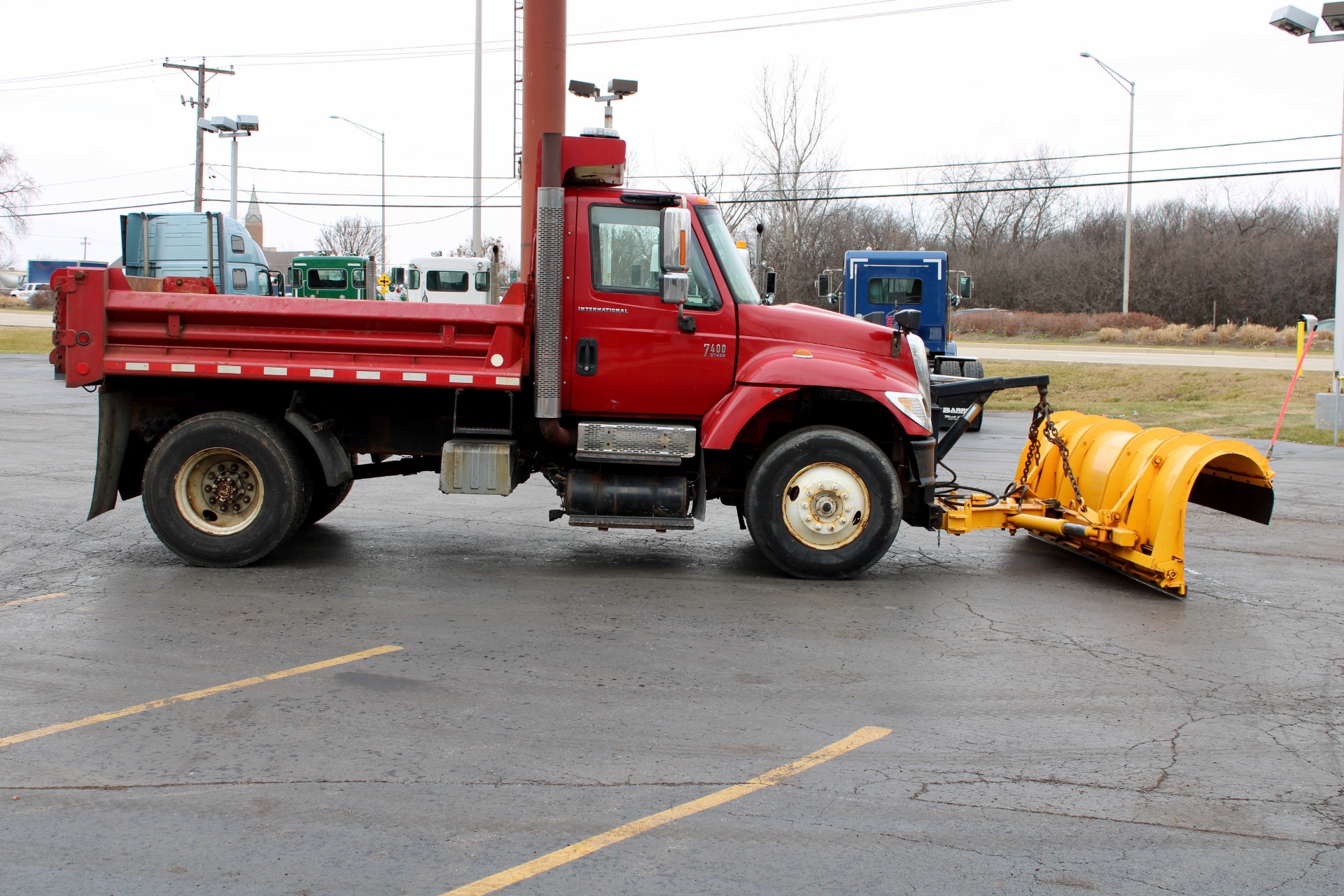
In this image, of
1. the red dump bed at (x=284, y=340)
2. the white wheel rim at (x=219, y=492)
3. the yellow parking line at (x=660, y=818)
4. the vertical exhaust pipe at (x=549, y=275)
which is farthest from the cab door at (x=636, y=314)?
the yellow parking line at (x=660, y=818)

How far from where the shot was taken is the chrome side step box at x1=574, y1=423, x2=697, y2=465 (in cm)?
790

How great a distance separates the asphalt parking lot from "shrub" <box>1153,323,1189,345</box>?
112ft

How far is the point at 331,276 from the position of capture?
1447 inches

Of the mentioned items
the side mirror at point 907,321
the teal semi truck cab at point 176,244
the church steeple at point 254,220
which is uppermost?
the church steeple at point 254,220

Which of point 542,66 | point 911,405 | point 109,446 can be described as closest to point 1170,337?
point 542,66

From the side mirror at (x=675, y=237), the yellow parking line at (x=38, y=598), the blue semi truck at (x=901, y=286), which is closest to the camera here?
the yellow parking line at (x=38, y=598)

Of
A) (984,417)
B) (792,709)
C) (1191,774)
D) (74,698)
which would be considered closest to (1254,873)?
(1191,774)

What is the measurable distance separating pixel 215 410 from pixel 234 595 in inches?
64.8

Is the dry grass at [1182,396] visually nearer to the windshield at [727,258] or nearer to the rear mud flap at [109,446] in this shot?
the windshield at [727,258]

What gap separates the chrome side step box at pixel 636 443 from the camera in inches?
311

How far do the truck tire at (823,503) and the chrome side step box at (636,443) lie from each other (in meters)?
0.55

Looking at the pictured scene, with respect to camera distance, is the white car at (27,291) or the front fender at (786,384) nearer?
the front fender at (786,384)

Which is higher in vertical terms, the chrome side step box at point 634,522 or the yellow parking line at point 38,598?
the chrome side step box at point 634,522

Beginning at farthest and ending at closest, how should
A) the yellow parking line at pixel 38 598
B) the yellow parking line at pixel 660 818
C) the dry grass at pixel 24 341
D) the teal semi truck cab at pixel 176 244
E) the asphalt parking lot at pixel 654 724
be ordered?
the dry grass at pixel 24 341 < the teal semi truck cab at pixel 176 244 < the yellow parking line at pixel 38 598 < the asphalt parking lot at pixel 654 724 < the yellow parking line at pixel 660 818
